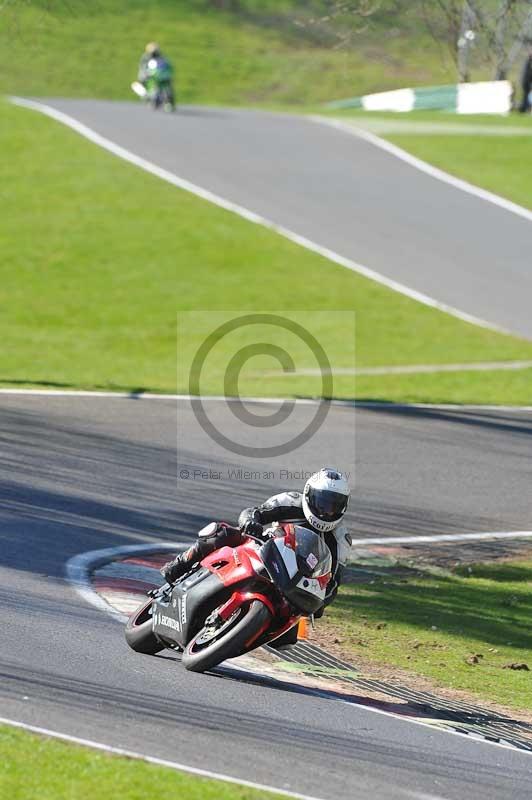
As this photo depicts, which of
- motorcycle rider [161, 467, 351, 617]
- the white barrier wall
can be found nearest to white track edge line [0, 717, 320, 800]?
motorcycle rider [161, 467, 351, 617]

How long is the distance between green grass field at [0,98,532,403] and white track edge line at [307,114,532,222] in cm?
Answer: 718

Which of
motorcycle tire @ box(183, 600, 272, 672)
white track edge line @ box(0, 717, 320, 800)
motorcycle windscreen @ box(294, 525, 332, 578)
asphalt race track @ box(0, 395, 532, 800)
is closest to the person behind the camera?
white track edge line @ box(0, 717, 320, 800)

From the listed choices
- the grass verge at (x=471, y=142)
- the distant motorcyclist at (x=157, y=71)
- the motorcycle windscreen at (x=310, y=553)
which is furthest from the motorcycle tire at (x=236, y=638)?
Answer: the distant motorcyclist at (x=157, y=71)

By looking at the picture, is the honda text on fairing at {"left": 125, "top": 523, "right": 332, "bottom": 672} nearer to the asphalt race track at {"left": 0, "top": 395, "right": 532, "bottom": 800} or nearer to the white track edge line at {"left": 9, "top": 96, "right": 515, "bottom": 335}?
the asphalt race track at {"left": 0, "top": 395, "right": 532, "bottom": 800}

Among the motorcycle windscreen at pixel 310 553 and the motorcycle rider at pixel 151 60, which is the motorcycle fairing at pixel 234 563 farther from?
the motorcycle rider at pixel 151 60

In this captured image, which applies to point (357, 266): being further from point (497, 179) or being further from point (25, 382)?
point (25, 382)

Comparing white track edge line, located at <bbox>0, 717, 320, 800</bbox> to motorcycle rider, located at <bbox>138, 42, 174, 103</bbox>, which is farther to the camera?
motorcycle rider, located at <bbox>138, 42, 174, 103</bbox>

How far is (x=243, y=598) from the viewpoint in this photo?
27.8 feet

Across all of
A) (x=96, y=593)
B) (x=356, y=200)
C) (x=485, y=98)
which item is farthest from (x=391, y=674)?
(x=485, y=98)

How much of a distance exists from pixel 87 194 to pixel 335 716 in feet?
83.4

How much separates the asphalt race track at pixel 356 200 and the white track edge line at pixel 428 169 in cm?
32

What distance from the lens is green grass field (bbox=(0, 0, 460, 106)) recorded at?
54250mm

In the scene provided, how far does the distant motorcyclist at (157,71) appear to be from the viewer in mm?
39750

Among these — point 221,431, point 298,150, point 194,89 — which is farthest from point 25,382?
point 194,89
